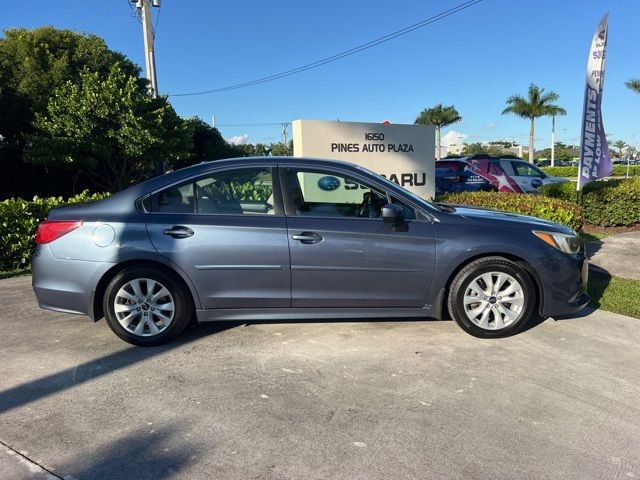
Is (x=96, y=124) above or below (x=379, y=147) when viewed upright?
above

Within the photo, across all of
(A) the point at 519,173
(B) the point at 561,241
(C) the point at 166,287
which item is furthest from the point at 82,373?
(A) the point at 519,173

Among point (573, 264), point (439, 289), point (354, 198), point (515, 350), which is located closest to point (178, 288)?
point (354, 198)

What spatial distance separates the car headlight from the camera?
4484 millimetres

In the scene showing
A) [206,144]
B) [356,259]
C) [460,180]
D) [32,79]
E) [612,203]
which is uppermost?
[32,79]

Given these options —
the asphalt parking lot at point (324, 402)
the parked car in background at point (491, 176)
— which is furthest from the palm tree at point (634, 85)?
the asphalt parking lot at point (324, 402)

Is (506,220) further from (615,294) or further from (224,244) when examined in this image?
(224,244)

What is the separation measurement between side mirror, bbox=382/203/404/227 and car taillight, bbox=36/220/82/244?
2580mm

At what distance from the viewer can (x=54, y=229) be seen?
4375 millimetres

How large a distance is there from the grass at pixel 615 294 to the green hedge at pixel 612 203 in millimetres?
4443

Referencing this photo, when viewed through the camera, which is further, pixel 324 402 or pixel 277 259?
pixel 277 259

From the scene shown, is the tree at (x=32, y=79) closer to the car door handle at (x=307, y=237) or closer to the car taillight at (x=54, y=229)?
the car taillight at (x=54, y=229)

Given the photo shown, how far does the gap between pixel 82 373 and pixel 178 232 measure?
4.29 feet

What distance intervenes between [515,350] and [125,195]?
11.7 ft

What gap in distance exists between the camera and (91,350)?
4.36 metres
